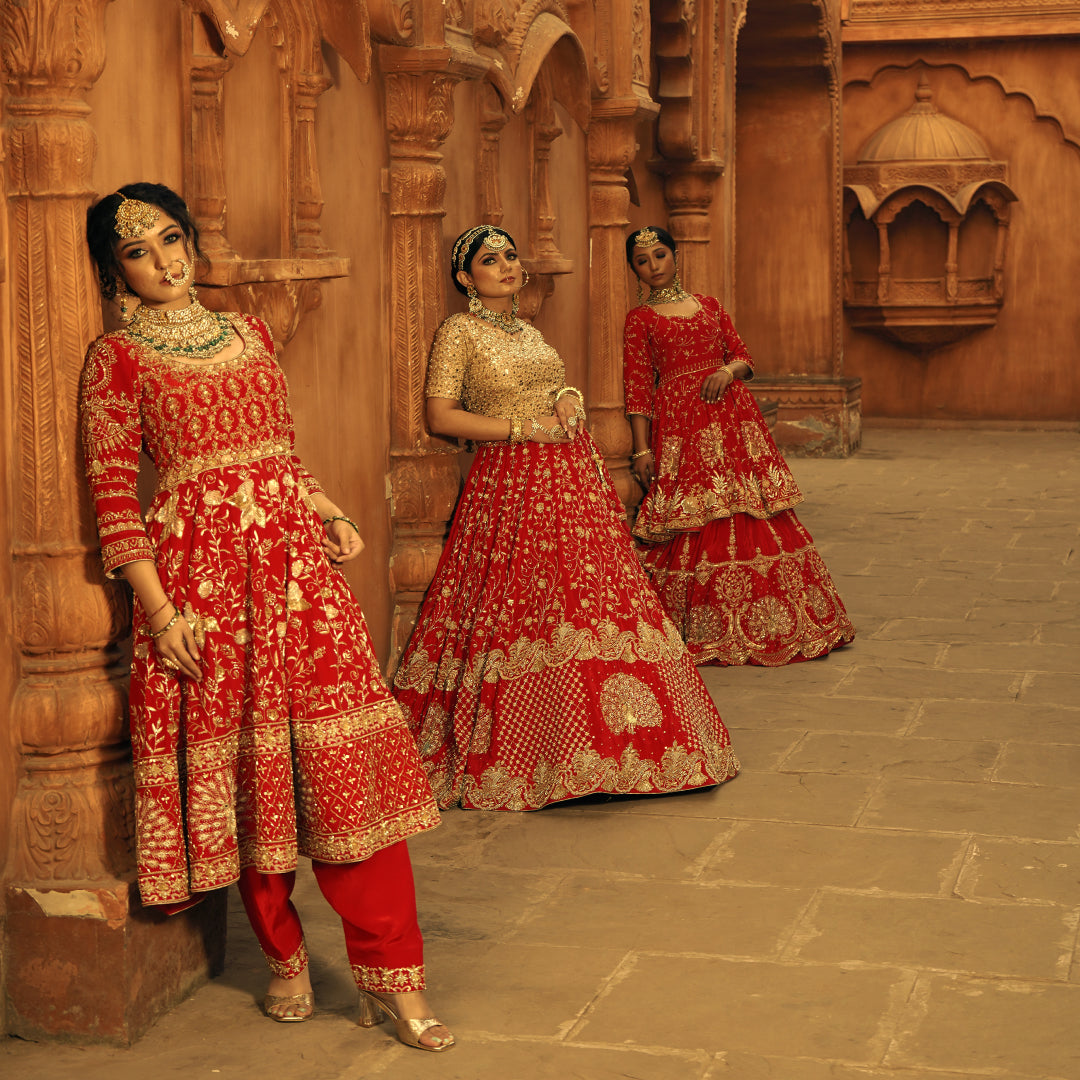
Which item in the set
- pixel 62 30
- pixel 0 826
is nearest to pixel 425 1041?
pixel 0 826

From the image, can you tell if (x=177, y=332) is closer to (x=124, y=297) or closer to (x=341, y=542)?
(x=124, y=297)

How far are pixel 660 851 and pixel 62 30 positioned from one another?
2462mm

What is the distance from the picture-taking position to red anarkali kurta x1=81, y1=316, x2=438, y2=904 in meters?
3.27

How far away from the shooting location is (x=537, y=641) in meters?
5.00

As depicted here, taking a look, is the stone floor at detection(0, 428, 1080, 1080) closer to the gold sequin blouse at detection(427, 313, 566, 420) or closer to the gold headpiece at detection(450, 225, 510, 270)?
the gold sequin blouse at detection(427, 313, 566, 420)

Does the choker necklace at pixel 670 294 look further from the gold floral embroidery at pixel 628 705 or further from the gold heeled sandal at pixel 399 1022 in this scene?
the gold heeled sandal at pixel 399 1022

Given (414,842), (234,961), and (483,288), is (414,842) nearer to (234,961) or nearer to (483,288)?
(234,961)

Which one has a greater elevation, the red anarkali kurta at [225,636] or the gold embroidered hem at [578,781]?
the red anarkali kurta at [225,636]

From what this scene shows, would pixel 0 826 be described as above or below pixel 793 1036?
above

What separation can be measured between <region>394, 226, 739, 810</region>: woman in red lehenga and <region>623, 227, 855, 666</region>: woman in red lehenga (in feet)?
4.88

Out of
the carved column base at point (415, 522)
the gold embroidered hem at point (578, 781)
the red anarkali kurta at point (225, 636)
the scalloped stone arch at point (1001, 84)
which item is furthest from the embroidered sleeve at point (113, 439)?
the scalloped stone arch at point (1001, 84)

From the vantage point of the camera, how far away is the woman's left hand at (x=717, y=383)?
6621mm

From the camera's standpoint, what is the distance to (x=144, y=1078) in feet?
10.5

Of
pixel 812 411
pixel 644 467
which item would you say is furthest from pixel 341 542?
pixel 812 411
